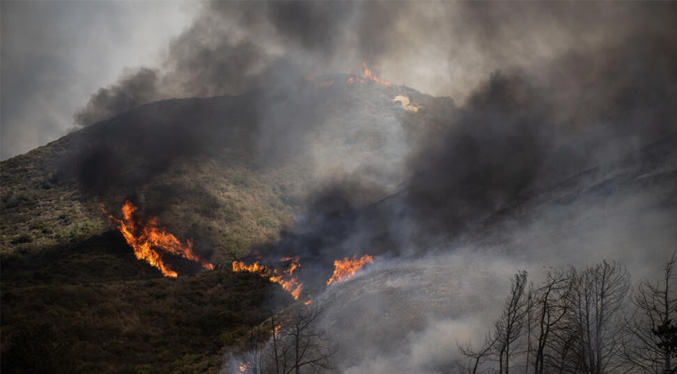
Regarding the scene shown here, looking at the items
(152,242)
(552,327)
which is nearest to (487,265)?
(552,327)

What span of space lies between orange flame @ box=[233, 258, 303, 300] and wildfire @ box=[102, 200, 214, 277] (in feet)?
37.8

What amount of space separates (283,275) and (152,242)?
2867 cm

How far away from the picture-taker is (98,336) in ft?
157

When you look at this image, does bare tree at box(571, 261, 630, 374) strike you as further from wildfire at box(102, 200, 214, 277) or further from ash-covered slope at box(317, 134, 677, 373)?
wildfire at box(102, 200, 214, 277)

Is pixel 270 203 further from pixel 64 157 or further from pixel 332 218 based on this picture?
pixel 64 157

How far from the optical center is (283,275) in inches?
2852

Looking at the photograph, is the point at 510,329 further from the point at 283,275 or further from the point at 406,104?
the point at 406,104

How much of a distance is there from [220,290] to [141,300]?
11.4 m

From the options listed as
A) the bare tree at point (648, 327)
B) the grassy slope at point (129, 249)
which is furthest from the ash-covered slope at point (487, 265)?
the grassy slope at point (129, 249)

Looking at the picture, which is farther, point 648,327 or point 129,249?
point 129,249

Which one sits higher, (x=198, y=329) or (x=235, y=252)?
(x=235, y=252)

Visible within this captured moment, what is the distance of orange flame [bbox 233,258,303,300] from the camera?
6859 cm

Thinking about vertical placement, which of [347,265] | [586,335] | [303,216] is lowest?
[586,335]

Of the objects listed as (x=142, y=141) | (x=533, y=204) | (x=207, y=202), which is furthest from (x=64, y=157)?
(x=533, y=204)
